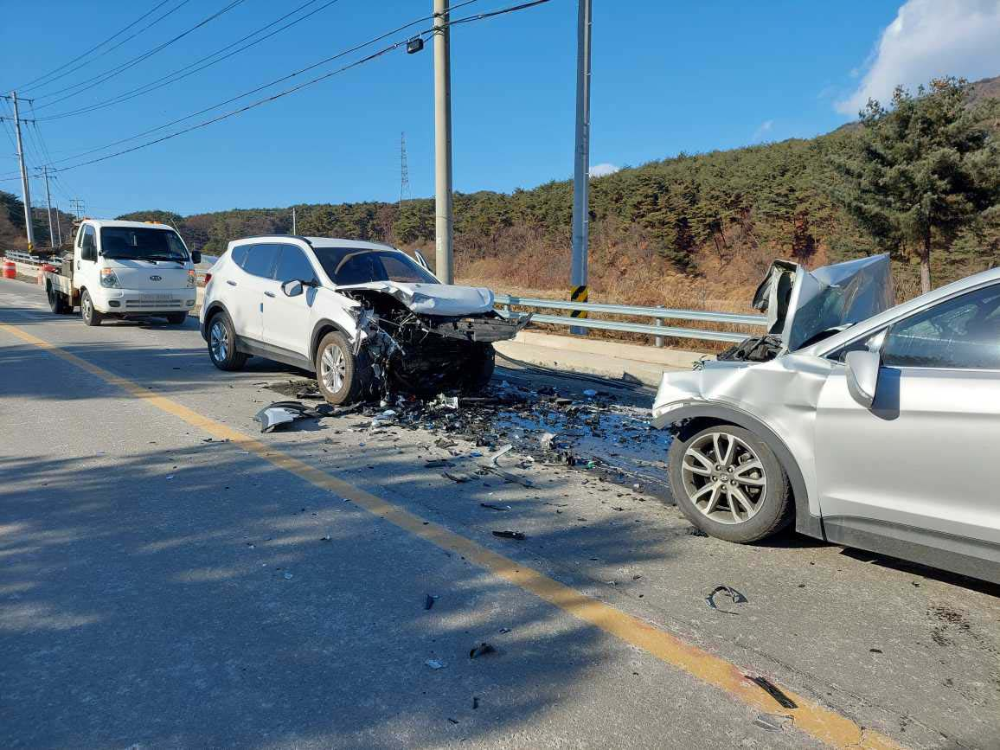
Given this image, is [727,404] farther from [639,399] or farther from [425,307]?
[639,399]

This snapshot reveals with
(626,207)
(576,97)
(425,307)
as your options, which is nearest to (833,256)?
(626,207)

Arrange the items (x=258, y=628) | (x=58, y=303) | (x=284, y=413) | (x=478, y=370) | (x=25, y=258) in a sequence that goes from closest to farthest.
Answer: (x=258, y=628), (x=284, y=413), (x=478, y=370), (x=58, y=303), (x=25, y=258)

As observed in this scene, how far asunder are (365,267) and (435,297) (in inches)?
53.2

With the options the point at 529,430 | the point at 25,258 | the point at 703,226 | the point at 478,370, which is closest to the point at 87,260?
the point at 478,370

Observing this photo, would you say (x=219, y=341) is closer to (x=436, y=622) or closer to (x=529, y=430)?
(x=529, y=430)

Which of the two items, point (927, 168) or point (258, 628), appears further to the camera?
point (927, 168)

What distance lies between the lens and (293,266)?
862 centimetres

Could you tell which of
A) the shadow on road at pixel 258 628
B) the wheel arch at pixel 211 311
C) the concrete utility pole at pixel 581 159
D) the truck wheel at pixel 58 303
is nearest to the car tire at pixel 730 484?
the shadow on road at pixel 258 628

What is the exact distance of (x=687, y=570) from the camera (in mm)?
3881

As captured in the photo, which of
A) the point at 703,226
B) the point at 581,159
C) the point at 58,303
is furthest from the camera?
the point at 703,226

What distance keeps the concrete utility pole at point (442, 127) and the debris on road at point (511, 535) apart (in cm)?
1011

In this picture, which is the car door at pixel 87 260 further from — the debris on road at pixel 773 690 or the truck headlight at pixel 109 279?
the debris on road at pixel 773 690

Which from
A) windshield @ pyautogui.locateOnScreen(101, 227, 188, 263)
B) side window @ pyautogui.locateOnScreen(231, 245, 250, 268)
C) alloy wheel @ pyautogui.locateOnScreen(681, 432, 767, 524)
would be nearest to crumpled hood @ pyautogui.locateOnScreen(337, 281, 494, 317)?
side window @ pyautogui.locateOnScreen(231, 245, 250, 268)

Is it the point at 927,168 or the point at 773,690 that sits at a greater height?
the point at 927,168
